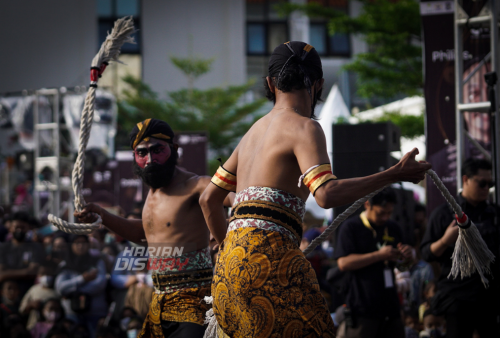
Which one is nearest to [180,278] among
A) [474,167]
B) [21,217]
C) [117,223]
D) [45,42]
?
[117,223]

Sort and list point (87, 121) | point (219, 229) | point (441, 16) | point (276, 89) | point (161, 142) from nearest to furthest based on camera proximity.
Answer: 1. point (276, 89)
2. point (219, 229)
3. point (87, 121)
4. point (161, 142)
5. point (441, 16)

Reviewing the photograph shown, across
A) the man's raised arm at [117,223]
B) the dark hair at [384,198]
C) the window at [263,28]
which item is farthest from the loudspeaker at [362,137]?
the window at [263,28]

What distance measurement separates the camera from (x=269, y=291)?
255 centimetres

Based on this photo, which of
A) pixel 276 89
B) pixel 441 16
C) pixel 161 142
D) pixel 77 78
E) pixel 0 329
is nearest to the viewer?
pixel 276 89

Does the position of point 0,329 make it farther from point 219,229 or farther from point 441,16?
point 441,16

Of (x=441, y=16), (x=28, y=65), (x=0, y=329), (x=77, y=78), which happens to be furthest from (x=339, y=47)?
(x=0, y=329)

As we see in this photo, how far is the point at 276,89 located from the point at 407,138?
417 inches

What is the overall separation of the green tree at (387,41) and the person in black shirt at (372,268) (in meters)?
7.87

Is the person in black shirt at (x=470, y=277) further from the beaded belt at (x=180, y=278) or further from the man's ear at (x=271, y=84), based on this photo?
the man's ear at (x=271, y=84)

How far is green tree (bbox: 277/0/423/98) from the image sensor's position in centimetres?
1197

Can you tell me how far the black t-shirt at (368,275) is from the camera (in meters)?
4.84

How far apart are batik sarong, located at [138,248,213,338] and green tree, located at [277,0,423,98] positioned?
9.35 meters

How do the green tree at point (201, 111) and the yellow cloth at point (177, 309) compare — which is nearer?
the yellow cloth at point (177, 309)

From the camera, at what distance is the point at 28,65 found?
1024 inches
